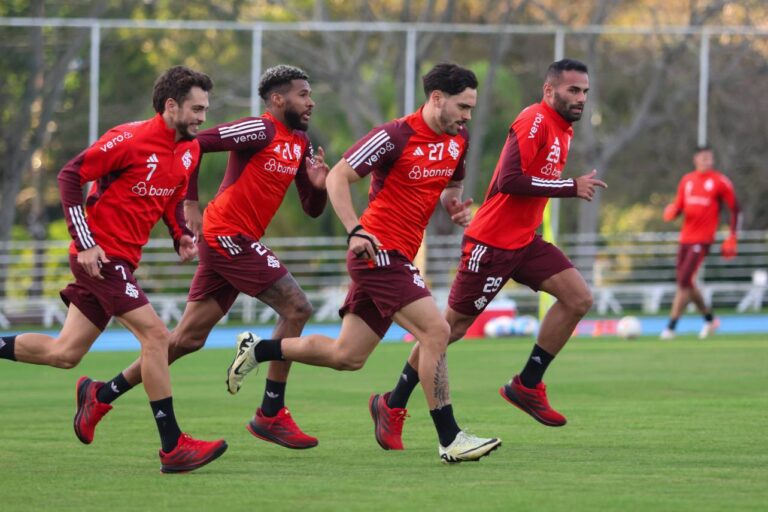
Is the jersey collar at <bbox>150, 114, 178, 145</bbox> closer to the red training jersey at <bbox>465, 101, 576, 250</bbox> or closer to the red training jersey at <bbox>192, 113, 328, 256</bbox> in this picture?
the red training jersey at <bbox>192, 113, 328, 256</bbox>

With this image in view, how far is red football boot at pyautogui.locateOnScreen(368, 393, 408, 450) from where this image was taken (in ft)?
31.2

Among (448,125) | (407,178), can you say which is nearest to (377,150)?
(407,178)

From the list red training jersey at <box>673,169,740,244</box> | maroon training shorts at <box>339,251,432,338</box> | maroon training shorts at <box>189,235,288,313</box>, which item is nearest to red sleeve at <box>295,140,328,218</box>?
maroon training shorts at <box>189,235,288,313</box>

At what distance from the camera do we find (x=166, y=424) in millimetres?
8516

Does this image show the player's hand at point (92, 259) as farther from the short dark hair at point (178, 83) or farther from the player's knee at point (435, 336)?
the player's knee at point (435, 336)

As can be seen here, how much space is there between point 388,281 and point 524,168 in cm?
135

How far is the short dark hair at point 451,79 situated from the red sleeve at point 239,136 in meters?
1.28

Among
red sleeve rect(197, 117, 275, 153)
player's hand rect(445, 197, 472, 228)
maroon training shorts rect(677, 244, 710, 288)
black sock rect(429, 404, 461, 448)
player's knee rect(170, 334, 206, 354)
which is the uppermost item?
red sleeve rect(197, 117, 275, 153)

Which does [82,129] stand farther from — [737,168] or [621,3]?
[737,168]

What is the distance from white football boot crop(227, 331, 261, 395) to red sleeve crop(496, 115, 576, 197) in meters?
1.92

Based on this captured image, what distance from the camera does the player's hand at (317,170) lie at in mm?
10125

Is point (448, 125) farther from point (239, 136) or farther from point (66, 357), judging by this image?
point (66, 357)

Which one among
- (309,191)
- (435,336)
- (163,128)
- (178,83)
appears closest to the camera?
(178,83)

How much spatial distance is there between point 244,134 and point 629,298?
19953 mm
